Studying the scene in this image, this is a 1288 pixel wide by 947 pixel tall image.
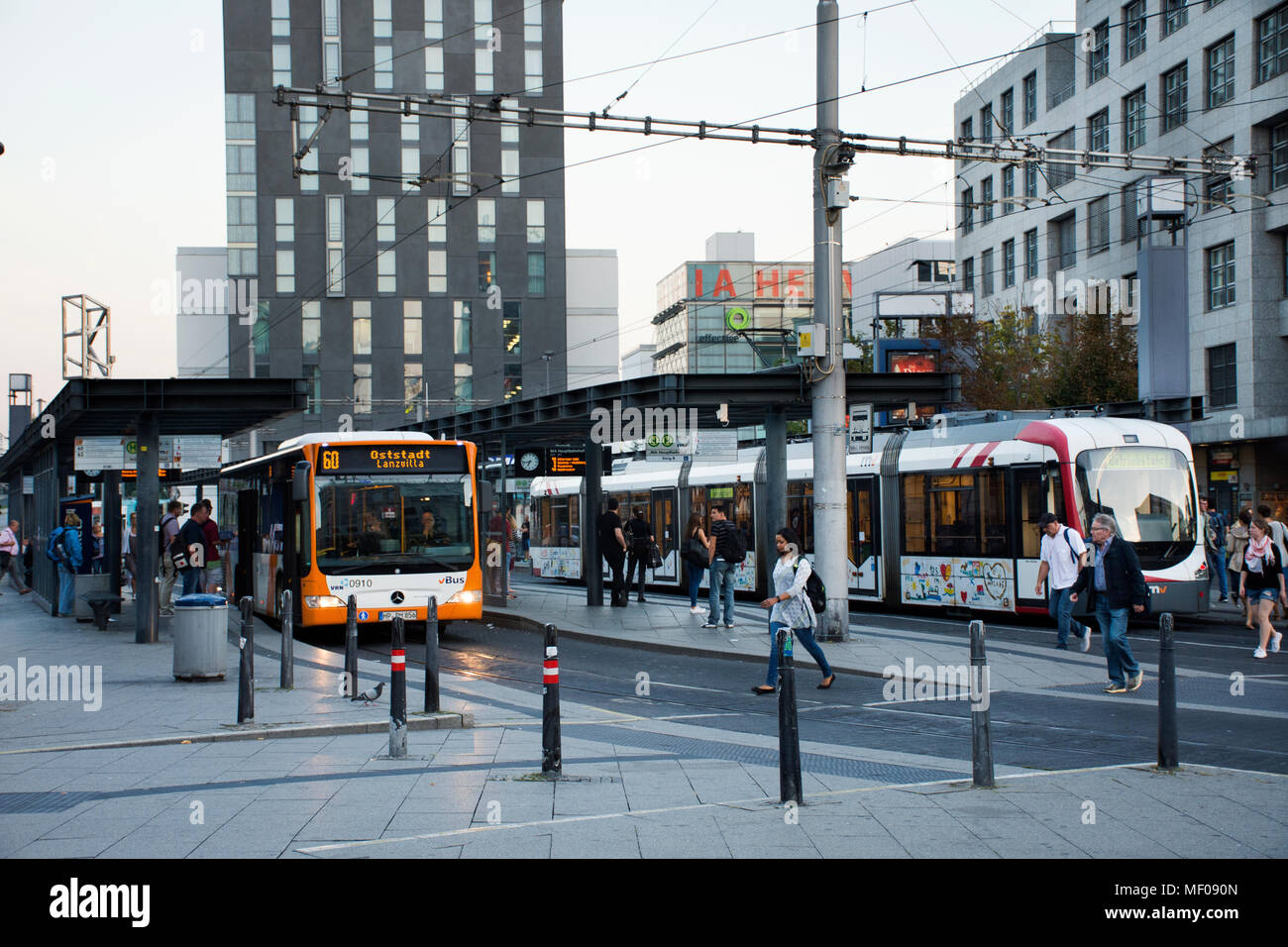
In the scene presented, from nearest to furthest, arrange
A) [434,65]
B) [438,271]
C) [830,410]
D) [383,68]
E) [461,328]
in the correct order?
[830,410] → [383,68] → [434,65] → [438,271] → [461,328]

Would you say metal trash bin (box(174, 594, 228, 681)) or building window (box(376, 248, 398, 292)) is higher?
building window (box(376, 248, 398, 292))

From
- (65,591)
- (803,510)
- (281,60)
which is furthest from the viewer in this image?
(281,60)

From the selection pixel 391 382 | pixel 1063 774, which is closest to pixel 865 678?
pixel 1063 774

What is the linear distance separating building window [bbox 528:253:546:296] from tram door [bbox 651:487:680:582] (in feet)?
127

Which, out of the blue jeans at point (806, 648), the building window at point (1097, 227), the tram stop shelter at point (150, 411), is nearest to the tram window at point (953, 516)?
the blue jeans at point (806, 648)

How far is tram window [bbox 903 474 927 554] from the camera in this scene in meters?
23.2

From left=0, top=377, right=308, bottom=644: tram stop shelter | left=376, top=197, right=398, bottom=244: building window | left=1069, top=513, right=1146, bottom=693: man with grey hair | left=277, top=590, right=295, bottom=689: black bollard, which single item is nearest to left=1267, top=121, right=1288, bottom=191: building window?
left=1069, top=513, right=1146, bottom=693: man with grey hair

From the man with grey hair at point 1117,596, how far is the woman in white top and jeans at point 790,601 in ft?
9.13

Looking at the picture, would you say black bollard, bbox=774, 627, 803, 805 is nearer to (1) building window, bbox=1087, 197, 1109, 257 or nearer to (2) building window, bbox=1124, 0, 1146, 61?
(2) building window, bbox=1124, 0, 1146, 61

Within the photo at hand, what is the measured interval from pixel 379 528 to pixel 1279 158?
2869 cm

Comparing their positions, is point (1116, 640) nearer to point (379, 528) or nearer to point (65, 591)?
point (379, 528)

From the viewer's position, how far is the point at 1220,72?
3831 cm

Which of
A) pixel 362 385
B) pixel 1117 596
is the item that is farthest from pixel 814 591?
pixel 362 385

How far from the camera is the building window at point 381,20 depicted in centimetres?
6556
